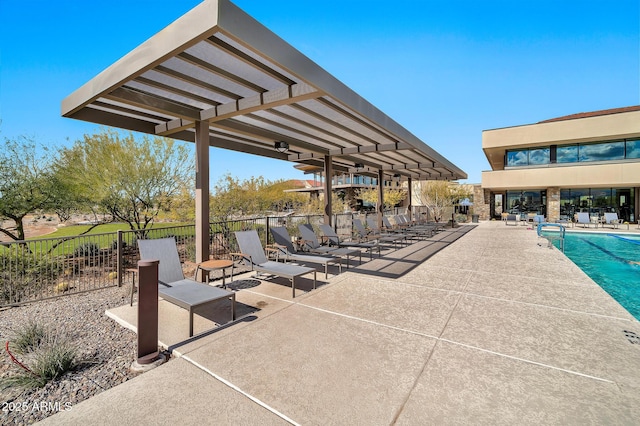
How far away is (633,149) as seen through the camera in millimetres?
21375

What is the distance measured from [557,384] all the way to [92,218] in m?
13.5

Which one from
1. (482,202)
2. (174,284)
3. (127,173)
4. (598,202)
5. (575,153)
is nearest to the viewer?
(174,284)

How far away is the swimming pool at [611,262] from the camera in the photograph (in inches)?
242

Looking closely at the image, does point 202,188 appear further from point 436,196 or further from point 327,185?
point 436,196

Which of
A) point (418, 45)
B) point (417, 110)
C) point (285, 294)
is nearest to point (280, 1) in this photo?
point (418, 45)

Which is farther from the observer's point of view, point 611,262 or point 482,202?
point 482,202

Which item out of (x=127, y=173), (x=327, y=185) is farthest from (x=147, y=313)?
(x=127, y=173)

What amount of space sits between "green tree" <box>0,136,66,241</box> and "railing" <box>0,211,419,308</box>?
143 cm

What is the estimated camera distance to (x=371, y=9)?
435 inches

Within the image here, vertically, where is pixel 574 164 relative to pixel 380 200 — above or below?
above

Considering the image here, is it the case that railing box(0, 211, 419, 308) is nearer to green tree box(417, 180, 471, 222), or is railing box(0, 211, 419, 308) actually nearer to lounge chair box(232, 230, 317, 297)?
lounge chair box(232, 230, 317, 297)

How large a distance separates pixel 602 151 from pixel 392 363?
1157 inches

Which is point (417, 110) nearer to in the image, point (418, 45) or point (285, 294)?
point (418, 45)

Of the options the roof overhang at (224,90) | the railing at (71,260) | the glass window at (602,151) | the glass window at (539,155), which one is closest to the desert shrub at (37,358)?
the railing at (71,260)
